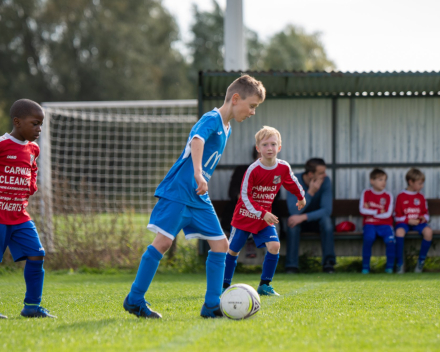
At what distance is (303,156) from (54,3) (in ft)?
84.3

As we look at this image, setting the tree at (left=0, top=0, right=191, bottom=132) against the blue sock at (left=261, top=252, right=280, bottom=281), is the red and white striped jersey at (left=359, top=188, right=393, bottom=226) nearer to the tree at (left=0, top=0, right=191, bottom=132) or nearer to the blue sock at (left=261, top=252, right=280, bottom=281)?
the blue sock at (left=261, top=252, right=280, bottom=281)

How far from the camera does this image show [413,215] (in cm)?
898

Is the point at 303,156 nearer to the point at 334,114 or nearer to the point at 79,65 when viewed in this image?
the point at 334,114

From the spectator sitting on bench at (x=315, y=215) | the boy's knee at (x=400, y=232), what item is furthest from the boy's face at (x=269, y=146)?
the boy's knee at (x=400, y=232)

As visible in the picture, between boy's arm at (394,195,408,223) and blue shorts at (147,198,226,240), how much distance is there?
5.47 metres

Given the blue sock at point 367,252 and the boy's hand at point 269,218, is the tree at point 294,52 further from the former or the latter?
the boy's hand at point 269,218

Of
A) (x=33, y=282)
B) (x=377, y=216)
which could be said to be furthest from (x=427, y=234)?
(x=33, y=282)

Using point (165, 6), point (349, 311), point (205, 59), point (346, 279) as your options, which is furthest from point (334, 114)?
point (205, 59)

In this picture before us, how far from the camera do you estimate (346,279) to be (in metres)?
7.59

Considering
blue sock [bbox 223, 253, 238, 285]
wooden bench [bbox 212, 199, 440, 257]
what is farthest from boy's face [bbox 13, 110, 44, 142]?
wooden bench [bbox 212, 199, 440, 257]

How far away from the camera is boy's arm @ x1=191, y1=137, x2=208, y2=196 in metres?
3.89

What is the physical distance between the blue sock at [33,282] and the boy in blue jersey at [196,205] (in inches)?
34.7

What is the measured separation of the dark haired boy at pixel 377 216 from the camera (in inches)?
344

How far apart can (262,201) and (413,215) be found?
395cm
